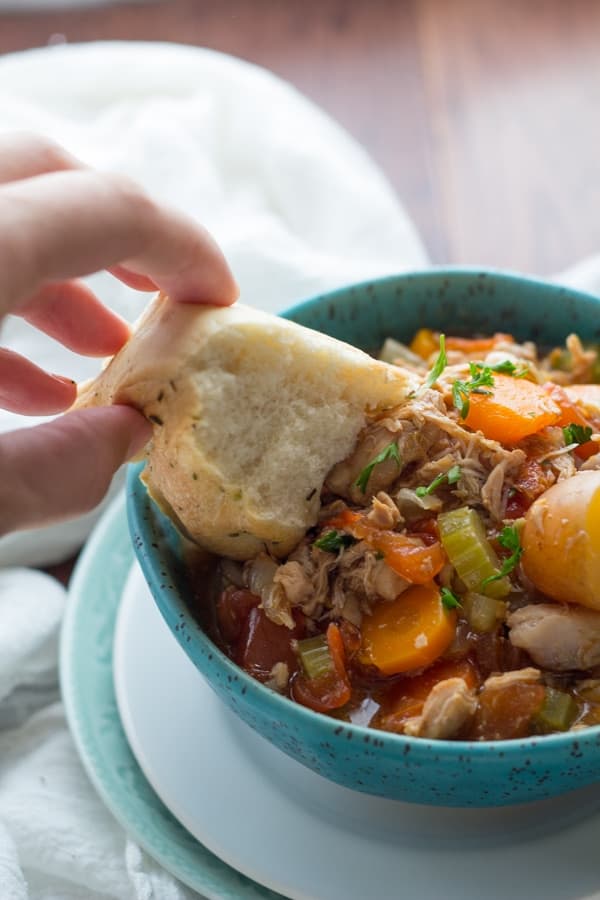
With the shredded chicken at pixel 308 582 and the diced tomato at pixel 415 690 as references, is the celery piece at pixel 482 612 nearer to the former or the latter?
the diced tomato at pixel 415 690

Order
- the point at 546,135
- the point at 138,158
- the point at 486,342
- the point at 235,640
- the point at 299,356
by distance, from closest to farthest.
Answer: the point at 299,356, the point at 235,640, the point at 486,342, the point at 138,158, the point at 546,135

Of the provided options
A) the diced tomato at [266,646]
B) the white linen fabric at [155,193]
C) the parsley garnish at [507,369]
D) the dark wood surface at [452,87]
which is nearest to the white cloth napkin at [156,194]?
the white linen fabric at [155,193]

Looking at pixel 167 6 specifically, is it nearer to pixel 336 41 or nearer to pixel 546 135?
pixel 336 41

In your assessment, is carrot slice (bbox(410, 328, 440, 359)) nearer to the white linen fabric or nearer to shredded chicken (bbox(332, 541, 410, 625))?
the white linen fabric

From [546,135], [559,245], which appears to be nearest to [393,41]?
[546,135]

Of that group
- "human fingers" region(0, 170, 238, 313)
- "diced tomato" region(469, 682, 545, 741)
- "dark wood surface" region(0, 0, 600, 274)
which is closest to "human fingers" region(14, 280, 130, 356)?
"human fingers" region(0, 170, 238, 313)

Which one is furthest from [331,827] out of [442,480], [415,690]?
[442,480]
